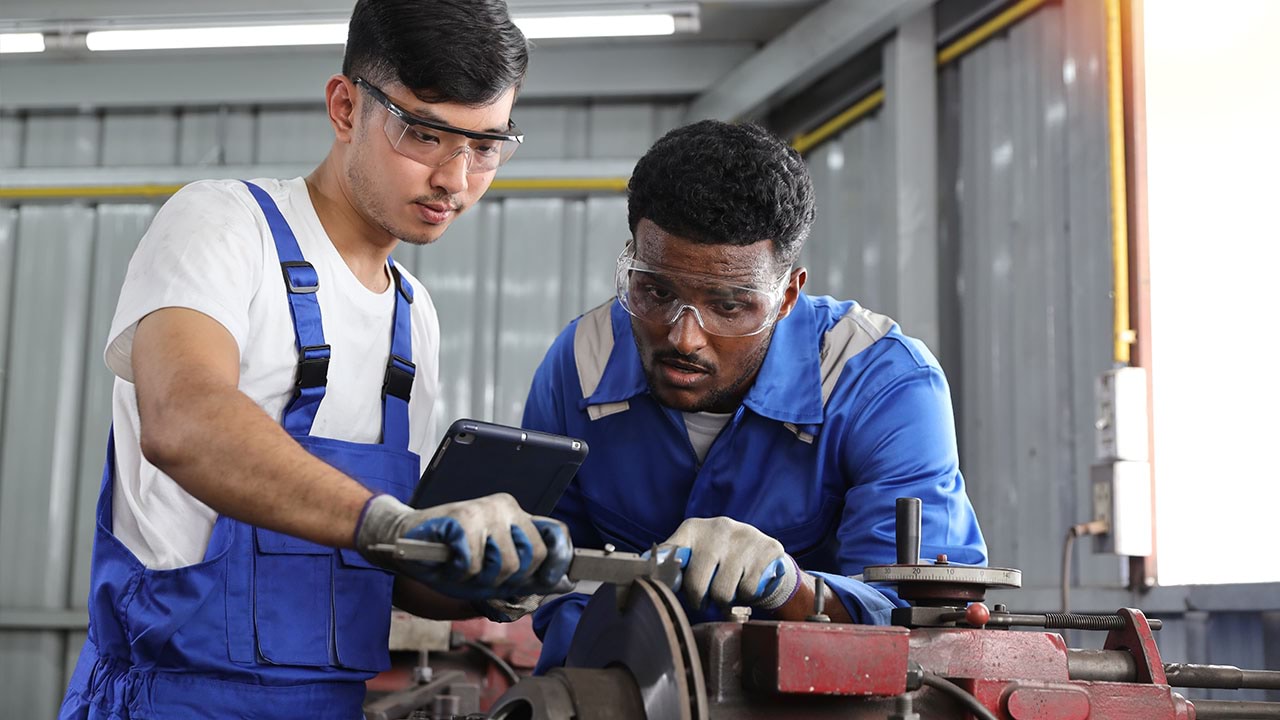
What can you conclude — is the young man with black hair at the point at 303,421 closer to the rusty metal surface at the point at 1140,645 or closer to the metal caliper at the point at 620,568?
the metal caliper at the point at 620,568

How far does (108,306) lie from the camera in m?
5.32

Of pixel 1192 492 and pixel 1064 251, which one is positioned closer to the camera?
pixel 1192 492

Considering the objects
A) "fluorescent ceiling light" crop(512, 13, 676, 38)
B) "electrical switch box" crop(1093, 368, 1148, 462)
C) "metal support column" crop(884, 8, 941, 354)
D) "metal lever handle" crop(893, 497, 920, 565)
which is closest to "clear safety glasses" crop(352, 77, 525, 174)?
"metal lever handle" crop(893, 497, 920, 565)

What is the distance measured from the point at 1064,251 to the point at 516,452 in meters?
2.57

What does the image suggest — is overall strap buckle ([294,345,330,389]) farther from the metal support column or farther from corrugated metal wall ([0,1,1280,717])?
the metal support column

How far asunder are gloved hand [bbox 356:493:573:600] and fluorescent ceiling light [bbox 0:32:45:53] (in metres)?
4.33

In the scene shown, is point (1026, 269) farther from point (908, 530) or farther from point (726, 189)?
point (908, 530)

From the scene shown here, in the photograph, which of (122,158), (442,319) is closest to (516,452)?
(442,319)

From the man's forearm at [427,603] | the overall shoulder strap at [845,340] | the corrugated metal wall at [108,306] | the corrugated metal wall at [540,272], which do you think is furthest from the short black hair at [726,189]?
the corrugated metal wall at [108,306]

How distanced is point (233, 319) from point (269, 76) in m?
4.19

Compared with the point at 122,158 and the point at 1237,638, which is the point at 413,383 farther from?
the point at 122,158

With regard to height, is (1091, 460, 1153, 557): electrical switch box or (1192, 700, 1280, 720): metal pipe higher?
(1091, 460, 1153, 557): electrical switch box

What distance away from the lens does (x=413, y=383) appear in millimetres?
1767

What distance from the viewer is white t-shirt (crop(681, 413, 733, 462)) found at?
6.38ft
